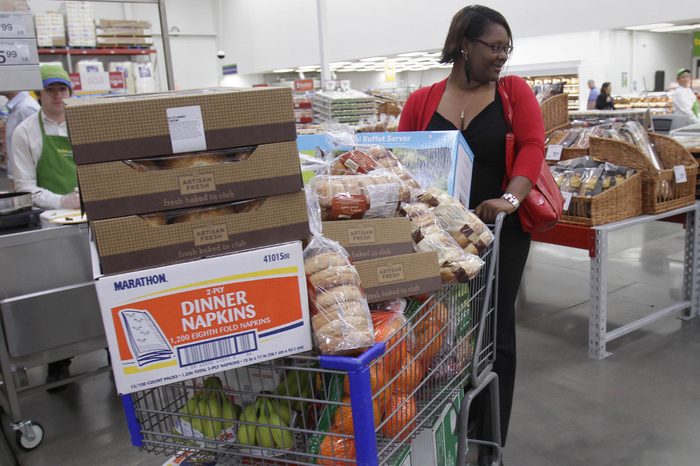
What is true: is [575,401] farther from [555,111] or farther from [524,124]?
[555,111]

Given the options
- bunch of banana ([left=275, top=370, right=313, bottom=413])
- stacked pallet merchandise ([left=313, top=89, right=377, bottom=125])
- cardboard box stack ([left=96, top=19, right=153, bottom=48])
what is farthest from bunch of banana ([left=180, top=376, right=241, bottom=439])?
cardboard box stack ([left=96, top=19, right=153, bottom=48])

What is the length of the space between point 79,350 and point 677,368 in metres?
3.27

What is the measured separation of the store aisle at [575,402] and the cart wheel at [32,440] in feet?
0.14

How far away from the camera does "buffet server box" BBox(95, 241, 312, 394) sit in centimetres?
113

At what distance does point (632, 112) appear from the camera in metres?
4.47

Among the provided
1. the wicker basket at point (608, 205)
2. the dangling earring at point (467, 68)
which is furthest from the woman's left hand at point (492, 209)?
the wicker basket at point (608, 205)

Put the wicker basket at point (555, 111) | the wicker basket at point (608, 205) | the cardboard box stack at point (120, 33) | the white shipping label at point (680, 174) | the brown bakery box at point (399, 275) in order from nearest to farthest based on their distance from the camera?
the brown bakery box at point (399, 275) → the wicker basket at point (608, 205) → the white shipping label at point (680, 174) → the wicker basket at point (555, 111) → the cardboard box stack at point (120, 33)

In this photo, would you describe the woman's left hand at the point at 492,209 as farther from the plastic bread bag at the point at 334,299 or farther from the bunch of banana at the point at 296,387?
the bunch of banana at the point at 296,387

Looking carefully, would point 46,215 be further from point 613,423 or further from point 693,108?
point 693,108

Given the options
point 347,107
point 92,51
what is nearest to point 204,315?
point 347,107

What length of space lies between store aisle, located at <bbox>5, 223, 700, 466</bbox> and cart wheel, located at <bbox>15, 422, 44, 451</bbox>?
0.14 feet

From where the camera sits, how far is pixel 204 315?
1.17 metres

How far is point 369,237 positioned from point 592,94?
12665 mm

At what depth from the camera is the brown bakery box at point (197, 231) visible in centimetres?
112
